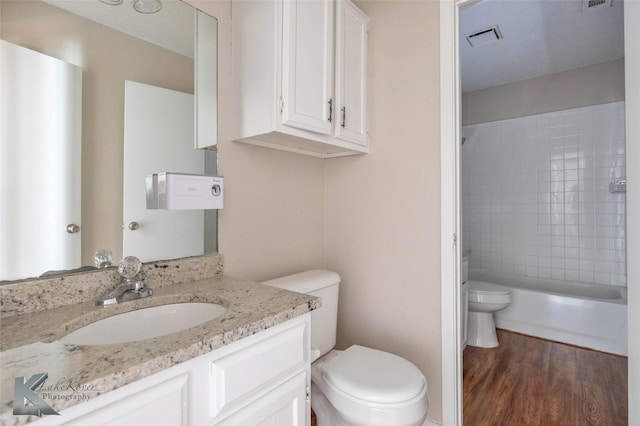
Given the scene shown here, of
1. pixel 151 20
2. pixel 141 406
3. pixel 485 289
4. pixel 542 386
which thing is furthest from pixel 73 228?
pixel 485 289

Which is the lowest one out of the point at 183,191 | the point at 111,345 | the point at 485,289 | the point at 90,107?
the point at 485,289

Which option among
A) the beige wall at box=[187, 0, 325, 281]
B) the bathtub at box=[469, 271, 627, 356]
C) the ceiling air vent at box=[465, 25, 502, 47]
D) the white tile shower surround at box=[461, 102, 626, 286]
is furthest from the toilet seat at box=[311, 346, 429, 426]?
the white tile shower surround at box=[461, 102, 626, 286]

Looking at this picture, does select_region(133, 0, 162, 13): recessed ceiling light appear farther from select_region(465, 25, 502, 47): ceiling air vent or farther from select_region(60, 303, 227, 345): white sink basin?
select_region(465, 25, 502, 47): ceiling air vent

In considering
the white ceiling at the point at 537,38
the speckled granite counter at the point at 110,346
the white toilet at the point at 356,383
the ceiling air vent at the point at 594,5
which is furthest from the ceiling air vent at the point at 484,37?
the speckled granite counter at the point at 110,346

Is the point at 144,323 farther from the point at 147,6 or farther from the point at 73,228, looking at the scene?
the point at 147,6

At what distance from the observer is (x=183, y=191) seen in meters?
1.20

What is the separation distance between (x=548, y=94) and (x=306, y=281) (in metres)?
3.11

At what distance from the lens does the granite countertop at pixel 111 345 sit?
1.72 ft

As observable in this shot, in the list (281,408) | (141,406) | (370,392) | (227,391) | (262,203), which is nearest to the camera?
(141,406)

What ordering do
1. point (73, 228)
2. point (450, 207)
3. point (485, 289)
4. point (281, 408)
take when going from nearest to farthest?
1. point (281, 408)
2. point (73, 228)
3. point (450, 207)
4. point (485, 289)

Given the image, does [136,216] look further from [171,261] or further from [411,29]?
[411,29]

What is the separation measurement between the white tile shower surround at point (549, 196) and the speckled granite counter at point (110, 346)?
308 cm

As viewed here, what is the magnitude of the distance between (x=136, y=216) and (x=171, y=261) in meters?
0.20

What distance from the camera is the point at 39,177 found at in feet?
3.00
